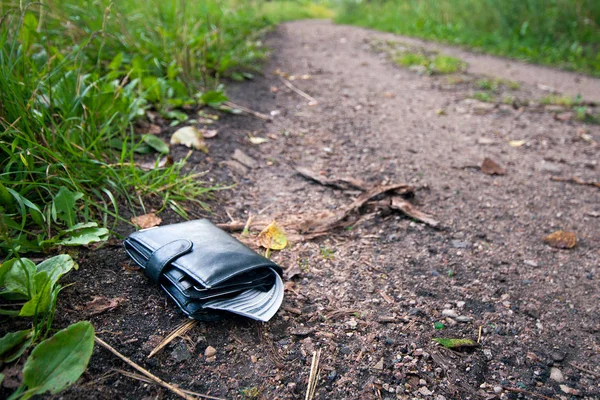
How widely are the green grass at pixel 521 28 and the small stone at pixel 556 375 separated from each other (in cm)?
429

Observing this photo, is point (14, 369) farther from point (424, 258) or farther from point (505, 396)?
point (424, 258)

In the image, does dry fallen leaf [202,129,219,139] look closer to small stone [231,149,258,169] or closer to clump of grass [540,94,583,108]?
small stone [231,149,258,169]

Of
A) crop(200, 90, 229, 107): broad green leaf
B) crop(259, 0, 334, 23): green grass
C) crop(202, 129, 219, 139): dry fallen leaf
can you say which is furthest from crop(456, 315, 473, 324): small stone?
crop(259, 0, 334, 23): green grass

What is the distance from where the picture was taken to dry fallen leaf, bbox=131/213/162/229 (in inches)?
66.6

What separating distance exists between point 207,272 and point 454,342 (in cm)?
76

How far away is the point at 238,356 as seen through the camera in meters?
1.24

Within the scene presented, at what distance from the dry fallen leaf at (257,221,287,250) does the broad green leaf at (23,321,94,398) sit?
31.9 inches

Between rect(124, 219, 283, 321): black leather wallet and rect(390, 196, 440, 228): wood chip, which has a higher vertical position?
rect(124, 219, 283, 321): black leather wallet

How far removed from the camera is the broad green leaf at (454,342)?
52.9 inches

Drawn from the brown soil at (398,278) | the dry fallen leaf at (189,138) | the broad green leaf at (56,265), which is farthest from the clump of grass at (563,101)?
the broad green leaf at (56,265)

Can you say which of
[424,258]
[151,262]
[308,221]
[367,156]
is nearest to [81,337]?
[151,262]

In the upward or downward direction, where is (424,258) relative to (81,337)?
downward

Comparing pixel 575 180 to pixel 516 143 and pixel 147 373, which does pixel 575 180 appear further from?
pixel 147 373

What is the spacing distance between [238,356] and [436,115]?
2.67 m
